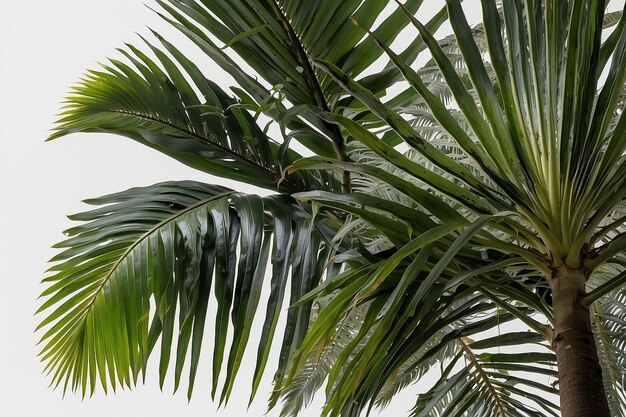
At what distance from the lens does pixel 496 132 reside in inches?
35.2

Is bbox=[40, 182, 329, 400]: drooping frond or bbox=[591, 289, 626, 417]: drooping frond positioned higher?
bbox=[591, 289, 626, 417]: drooping frond

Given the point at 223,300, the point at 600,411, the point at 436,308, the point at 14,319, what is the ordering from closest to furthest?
the point at 600,411
the point at 436,308
the point at 223,300
the point at 14,319

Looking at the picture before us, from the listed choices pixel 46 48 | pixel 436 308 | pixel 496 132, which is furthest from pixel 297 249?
pixel 46 48

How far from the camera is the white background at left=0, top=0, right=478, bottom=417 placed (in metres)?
2.07

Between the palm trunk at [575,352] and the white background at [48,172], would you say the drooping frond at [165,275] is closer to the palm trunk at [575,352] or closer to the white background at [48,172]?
the palm trunk at [575,352]

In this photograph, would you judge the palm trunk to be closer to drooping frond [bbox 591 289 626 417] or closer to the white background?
drooping frond [bbox 591 289 626 417]

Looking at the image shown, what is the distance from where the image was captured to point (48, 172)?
221cm

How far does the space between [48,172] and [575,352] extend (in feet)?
5.56

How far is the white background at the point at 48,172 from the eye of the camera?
2.07 metres

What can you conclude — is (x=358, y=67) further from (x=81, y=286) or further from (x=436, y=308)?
(x=81, y=286)

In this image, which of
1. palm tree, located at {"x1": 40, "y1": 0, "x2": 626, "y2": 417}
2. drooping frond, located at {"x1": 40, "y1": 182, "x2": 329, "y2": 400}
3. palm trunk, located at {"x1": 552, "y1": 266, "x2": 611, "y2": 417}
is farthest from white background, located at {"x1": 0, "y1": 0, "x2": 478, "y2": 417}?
palm trunk, located at {"x1": 552, "y1": 266, "x2": 611, "y2": 417}

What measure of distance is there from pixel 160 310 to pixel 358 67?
0.44 meters

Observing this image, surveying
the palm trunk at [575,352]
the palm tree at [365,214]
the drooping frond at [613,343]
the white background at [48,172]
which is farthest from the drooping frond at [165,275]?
the white background at [48,172]

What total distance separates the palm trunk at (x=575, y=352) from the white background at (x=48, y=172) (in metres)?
1.38
